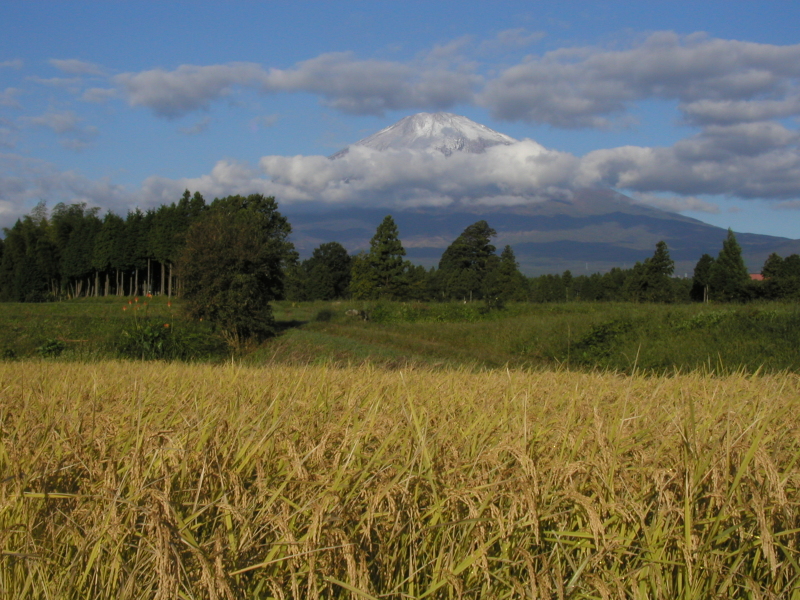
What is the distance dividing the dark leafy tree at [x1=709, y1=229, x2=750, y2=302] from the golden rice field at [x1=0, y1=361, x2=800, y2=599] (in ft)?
162

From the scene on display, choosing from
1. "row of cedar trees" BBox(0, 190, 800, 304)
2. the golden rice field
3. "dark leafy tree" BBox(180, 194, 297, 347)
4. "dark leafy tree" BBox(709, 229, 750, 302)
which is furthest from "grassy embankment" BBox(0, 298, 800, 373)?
"dark leafy tree" BBox(709, 229, 750, 302)

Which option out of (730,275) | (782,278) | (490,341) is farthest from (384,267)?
(782,278)

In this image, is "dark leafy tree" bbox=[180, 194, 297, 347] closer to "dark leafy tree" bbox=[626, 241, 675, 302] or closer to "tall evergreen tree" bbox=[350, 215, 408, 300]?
"tall evergreen tree" bbox=[350, 215, 408, 300]

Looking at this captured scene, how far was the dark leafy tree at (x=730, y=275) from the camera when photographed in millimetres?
45438

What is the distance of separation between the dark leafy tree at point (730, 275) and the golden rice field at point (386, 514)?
49490 millimetres

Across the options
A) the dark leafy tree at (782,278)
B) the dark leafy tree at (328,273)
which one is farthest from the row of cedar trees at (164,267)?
the dark leafy tree at (328,273)

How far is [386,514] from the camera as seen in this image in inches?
63.2

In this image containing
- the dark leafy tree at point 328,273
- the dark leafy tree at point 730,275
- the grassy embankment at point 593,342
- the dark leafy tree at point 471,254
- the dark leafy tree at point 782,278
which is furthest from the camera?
the dark leafy tree at point 471,254

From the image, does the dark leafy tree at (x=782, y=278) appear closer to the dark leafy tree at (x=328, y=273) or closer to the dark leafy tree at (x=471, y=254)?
the dark leafy tree at (x=471, y=254)

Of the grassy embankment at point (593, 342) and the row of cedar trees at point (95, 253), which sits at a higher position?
the row of cedar trees at point (95, 253)

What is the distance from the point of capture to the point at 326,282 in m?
85.2

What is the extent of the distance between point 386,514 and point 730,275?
51.5m

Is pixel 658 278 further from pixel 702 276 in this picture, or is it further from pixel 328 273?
pixel 328 273

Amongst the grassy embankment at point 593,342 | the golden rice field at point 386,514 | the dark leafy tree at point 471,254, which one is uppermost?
the dark leafy tree at point 471,254
